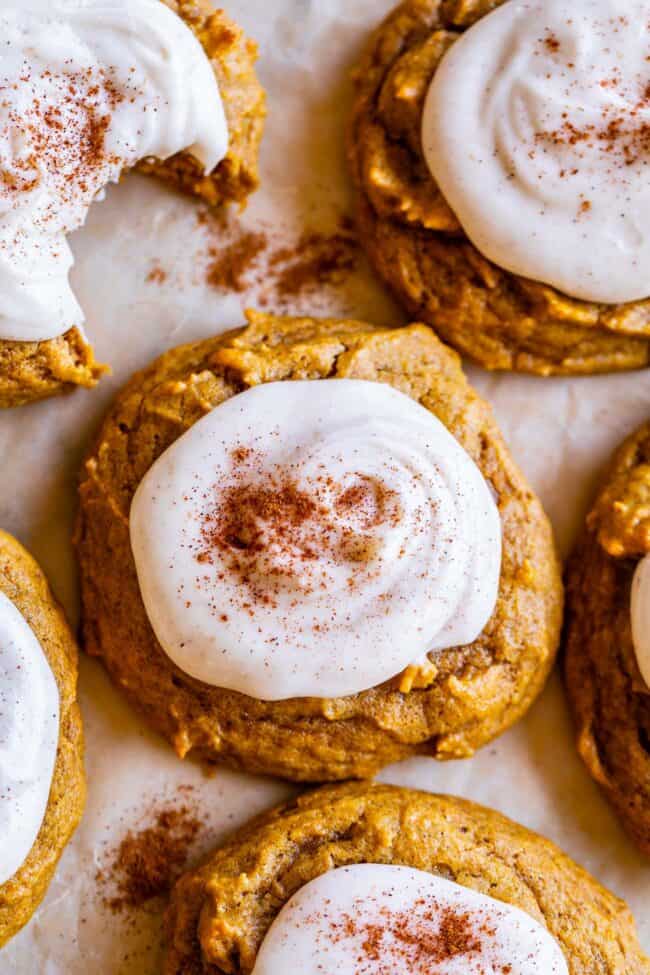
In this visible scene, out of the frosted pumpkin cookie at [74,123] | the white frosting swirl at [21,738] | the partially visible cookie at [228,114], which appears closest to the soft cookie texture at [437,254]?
the partially visible cookie at [228,114]

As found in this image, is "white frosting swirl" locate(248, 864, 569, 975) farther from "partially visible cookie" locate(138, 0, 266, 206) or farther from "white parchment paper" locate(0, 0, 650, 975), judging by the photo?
"partially visible cookie" locate(138, 0, 266, 206)

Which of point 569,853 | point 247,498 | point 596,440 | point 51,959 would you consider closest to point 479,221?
point 596,440

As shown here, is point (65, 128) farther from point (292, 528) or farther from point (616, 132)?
point (616, 132)

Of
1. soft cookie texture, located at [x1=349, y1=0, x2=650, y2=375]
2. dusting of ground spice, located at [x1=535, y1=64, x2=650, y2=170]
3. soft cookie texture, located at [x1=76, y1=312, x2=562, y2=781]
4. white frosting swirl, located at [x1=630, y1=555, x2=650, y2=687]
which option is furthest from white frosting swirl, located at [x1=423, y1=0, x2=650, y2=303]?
white frosting swirl, located at [x1=630, y1=555, x2=650, y2=687]

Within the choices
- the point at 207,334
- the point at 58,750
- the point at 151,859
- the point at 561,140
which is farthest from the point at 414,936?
the point at 561,140

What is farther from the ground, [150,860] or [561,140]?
[561,140]

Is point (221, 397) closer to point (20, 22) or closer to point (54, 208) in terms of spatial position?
point (54, 208)
